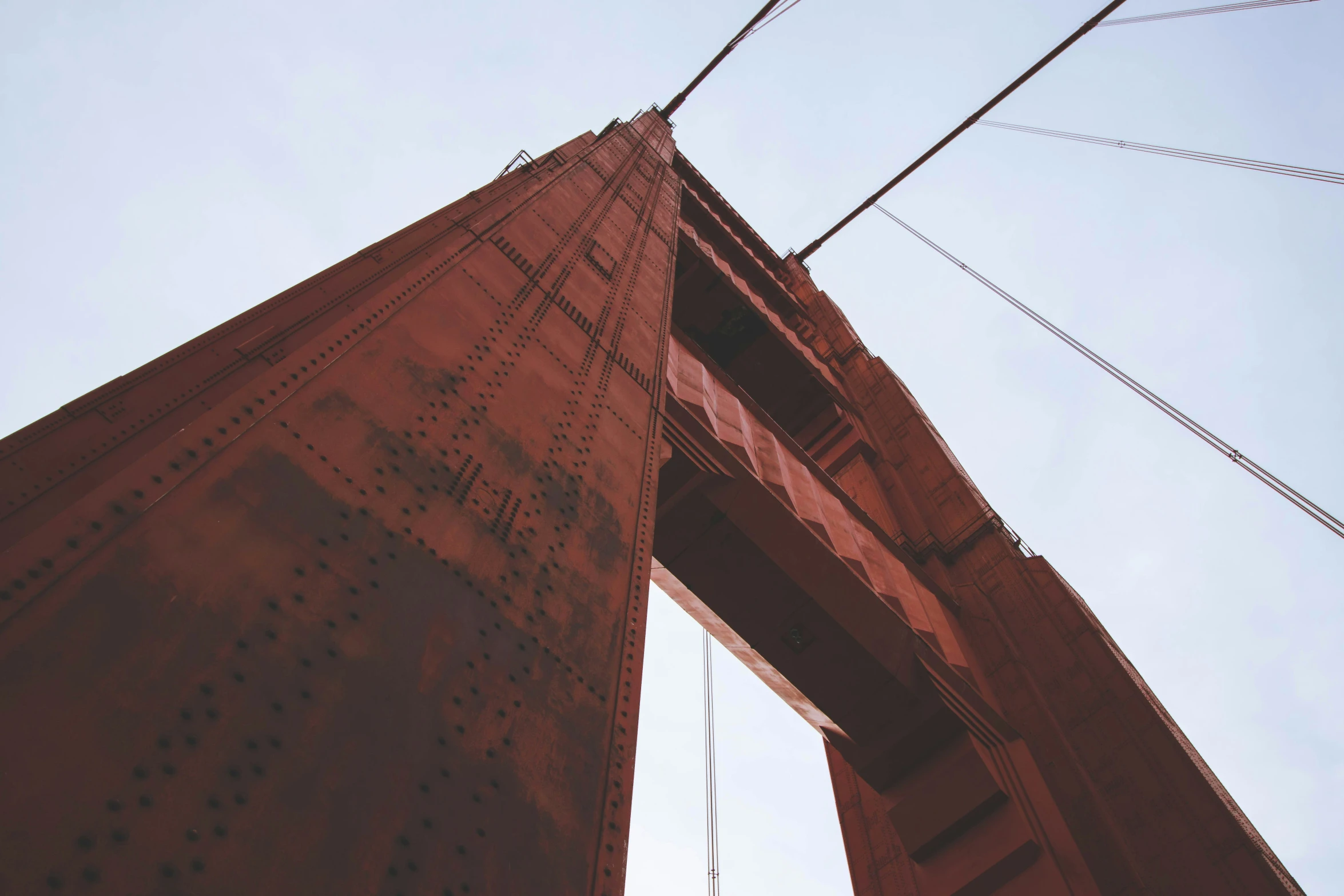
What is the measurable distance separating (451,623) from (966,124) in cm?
2590

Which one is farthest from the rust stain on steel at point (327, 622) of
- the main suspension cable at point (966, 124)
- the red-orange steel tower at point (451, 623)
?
the main suspension cable at point (966, 124)

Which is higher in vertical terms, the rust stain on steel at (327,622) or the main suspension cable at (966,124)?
the rust stain on steel at (327,622)

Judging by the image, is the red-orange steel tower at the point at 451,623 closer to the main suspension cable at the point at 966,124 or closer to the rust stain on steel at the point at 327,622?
the rust stain on steel at the point at 327,622

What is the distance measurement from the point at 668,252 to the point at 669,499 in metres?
4.68

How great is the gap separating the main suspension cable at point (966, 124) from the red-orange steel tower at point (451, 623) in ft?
54.7

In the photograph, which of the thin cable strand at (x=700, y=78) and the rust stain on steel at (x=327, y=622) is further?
the thin cable strand at (x=700, y=78)

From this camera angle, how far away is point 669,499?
813 centimetres

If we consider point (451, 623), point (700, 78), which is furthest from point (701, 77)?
point (451, 623)

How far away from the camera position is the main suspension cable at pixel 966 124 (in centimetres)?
1934

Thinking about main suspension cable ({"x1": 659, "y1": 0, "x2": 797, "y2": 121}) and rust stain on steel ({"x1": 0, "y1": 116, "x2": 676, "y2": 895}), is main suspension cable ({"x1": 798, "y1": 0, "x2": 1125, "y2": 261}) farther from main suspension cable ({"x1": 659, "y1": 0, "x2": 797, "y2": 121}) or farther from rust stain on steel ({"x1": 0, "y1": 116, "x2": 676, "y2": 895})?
rust stain on steel ({"x1": 0, "y1": 116, "x2": 676, "y2": 895})

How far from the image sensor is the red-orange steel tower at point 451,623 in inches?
84.7

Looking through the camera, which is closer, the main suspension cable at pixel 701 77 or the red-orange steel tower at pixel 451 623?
the red-orange steel tower at pixel 451 623

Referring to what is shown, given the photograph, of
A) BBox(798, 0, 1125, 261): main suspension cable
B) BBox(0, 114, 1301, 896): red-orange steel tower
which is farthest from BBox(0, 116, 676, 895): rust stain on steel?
BBox(798, 0, 1125, 261): main suspension cable

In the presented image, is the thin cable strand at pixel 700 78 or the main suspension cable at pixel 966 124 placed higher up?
the thin cable strand at pixel 700 78
